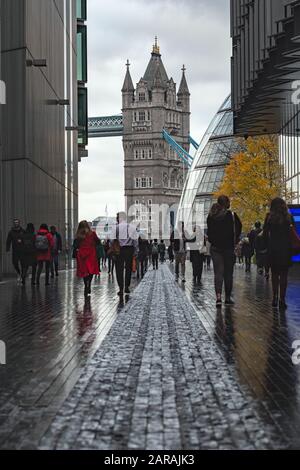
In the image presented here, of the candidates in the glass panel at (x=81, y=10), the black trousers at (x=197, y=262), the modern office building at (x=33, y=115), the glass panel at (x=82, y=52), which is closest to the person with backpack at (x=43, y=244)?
the black trousers at (x=197, y=262)

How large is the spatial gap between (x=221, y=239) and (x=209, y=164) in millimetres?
78230

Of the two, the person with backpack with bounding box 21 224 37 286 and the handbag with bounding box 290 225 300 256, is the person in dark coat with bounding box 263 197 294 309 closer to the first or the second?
the handbag with bounding box 290 225 300 256

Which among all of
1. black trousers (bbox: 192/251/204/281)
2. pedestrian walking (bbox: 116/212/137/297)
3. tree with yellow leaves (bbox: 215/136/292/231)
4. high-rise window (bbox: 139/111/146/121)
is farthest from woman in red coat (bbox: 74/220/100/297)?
high-rise window (bbox: 139/111/146/121)

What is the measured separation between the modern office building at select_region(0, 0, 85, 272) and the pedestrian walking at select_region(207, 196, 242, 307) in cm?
1383

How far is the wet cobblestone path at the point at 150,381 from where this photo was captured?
504cm

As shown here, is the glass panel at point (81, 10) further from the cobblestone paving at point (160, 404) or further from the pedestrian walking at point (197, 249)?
the cobblestone paving at point (160, 404)

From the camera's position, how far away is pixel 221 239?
14078 mm

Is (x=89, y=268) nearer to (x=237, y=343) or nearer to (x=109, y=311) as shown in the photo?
(x=109, y=311)

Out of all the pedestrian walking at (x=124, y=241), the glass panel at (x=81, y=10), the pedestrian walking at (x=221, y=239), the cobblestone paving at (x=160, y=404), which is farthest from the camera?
the glass panel at (x=81, y=10)

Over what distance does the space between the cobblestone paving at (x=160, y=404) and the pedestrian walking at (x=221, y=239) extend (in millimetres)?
4398

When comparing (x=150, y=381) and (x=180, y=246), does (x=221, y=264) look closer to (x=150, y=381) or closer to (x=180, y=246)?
(x=150, y=381)

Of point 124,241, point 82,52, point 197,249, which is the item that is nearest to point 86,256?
point 124,241
